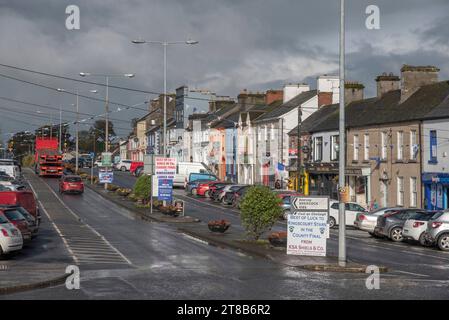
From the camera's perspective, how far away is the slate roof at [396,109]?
48656 millimetres

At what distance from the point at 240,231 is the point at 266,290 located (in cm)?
1948

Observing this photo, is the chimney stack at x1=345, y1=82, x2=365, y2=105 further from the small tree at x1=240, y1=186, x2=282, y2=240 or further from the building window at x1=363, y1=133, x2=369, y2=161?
the small tree at x1=240, y1=186, x2=282, y2=240

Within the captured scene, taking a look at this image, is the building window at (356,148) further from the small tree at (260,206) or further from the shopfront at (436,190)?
the small tree at (260,206)

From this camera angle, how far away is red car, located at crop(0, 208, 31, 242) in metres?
26.6

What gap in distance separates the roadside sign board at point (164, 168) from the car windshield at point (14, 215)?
18968 mm

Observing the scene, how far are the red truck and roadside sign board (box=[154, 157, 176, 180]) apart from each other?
40.0 meters

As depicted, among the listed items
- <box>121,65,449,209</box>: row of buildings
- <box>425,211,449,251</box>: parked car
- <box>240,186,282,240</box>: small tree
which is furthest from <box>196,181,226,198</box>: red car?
<box>240,186,282,240</box>: small tree

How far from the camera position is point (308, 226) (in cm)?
2592

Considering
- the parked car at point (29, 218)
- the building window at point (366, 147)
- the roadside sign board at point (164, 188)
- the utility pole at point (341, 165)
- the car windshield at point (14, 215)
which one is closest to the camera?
the utility pole at point (341, 165)

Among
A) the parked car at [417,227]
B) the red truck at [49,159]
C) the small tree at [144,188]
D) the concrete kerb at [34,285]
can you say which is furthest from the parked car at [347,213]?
the red truck at [49,159]

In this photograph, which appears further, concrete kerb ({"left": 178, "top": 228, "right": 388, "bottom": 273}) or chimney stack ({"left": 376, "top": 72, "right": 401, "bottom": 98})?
chimney stack ({"left": 376, "top": 72, "right": 401, "bottom": 98})

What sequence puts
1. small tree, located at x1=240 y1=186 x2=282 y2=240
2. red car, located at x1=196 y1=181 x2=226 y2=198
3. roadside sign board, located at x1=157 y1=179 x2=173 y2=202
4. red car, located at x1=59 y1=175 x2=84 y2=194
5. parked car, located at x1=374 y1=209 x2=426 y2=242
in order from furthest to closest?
1. red car, located at x1=196 y1=181 x2=226 y2=198
2. red car, located at x1=59 y1=175 x2=84 y2=194
3. roadside sign board, located at x1=157 y1=179 x2=173 y2=202
4. parked car, located at x1=374 y1=209 x2=426 y2=242
5. small tree, located at x1=240 y1=186 x2=282 y2=240

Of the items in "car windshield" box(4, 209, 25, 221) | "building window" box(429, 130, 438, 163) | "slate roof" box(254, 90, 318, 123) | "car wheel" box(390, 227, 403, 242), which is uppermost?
"slate roof" box(254, 90, 318, 123)
